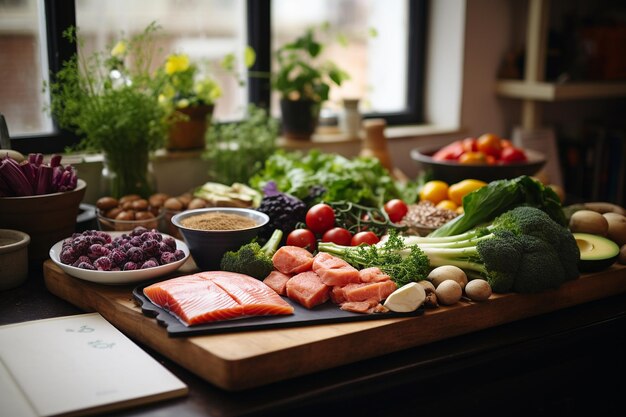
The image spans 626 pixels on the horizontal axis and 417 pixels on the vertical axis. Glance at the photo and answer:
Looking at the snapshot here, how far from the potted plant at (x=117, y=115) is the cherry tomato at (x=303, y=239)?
535mm

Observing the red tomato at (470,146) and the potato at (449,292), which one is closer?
the potato at (449,292)

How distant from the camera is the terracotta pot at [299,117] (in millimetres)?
2697

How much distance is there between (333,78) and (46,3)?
102 cm

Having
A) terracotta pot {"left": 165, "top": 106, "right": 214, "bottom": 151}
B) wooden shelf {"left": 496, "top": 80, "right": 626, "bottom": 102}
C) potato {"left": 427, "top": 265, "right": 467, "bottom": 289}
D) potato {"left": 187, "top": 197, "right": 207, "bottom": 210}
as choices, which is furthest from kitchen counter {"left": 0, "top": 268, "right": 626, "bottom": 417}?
wooden shelf {"left": 496, "top": 80, "right": 626, "bottom": 102}

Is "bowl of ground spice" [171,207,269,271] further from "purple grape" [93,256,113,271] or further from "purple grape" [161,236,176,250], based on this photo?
"purple grape" [93,256,113,271]

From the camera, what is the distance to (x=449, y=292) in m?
1.56

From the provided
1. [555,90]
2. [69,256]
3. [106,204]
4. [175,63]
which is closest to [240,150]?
[175,63]

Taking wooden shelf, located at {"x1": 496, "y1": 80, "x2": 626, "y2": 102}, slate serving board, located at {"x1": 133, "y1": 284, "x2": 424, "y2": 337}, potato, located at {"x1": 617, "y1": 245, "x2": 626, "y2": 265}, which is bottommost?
slate serving board, located at {"x1": 133, "y1": 284, "x2": 424, "y2": 337}

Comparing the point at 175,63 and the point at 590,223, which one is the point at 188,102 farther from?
the point at 590,223

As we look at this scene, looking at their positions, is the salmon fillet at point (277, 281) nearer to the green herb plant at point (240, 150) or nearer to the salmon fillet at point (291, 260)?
the salmon fillet at point (291, 260)

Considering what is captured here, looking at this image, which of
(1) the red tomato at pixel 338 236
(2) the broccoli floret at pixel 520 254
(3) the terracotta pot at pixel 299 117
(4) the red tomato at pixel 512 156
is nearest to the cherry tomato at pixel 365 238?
(1) the red tomato at pixel 338 236

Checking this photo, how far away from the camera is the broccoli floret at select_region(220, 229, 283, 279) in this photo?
169cm

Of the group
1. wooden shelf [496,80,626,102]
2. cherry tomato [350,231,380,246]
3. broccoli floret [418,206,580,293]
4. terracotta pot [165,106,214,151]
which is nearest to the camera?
broccoli floret [418,206,580,293]

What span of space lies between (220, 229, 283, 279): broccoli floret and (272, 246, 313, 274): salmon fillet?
0.07 ft
